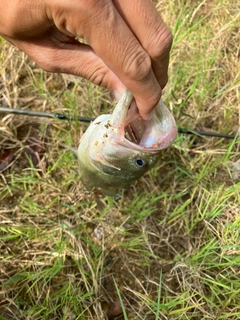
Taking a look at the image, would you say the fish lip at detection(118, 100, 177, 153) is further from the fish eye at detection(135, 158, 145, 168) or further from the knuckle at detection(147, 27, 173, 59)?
the knuckle at detection(147, 27, 173, 59)

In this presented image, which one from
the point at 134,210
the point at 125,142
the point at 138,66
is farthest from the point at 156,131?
the point at 134,210

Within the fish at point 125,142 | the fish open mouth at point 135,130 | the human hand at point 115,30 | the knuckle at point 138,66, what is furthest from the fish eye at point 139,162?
the knuckle at point 138,66

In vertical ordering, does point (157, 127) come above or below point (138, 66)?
below

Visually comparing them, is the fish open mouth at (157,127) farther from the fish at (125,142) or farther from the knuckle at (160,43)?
the knuckle at (160,43)

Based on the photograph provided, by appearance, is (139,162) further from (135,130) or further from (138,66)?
(138,66)

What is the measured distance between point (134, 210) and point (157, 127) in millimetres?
1258

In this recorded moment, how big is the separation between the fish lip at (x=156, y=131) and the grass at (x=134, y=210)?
3.28ft

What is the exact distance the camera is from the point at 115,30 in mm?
1521

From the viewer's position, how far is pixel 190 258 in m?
2.84

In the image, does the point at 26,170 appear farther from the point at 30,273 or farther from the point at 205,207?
the point at 205,207

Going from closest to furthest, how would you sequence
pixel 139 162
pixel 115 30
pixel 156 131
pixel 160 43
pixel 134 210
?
pixel 115 30 < pixel 160 43 < pixel 156 131 < pixel 139 162 < pixel 134 210

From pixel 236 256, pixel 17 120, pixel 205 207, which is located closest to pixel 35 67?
pixel 17 120

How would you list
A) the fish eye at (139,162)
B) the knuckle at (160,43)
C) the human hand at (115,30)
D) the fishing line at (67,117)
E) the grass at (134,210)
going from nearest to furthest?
the human hand at (115,30) < the knuckle at (160,43) < the fish eye at (139,162) < the grass at (134,210) < the fishing line at (67,117)

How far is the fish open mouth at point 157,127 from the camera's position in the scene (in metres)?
1.87
